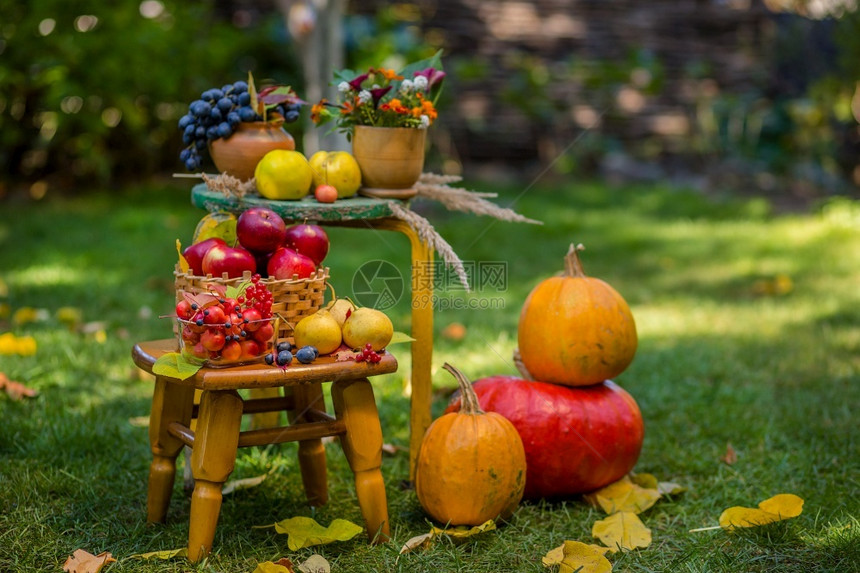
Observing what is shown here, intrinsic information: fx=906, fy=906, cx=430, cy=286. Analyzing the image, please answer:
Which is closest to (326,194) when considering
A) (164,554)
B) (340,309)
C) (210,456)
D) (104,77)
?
(340,309)

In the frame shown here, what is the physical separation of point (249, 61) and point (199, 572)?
6624 mm

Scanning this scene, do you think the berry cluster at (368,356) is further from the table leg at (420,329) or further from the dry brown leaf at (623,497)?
the dry brown leaf at (623,497)

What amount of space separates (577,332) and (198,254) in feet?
3.72

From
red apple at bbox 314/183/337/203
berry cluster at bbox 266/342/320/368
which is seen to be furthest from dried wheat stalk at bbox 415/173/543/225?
berry cluster at bbox 266/342/320/368

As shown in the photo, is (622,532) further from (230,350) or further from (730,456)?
(230,350)

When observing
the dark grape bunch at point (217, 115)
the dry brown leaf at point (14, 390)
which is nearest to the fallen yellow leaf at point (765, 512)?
the dark grape bunch at point (217, 115)

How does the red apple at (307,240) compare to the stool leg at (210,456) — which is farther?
the red apple at (307,240)

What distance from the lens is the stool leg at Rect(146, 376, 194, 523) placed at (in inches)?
101

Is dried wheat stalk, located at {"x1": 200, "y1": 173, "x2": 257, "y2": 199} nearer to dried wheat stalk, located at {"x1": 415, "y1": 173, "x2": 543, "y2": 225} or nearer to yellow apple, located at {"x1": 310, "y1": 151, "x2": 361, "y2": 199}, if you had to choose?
yellow apple, located at {"x1": 310, "y1": 151, "x2": 361, "y2": 199}

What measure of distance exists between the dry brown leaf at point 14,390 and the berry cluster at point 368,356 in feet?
5.43

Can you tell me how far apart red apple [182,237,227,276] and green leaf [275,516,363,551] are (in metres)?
0.73

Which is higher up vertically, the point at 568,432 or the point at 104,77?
the point at 104,77

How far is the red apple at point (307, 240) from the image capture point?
8.32 feet

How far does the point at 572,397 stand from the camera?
2.79 meters
